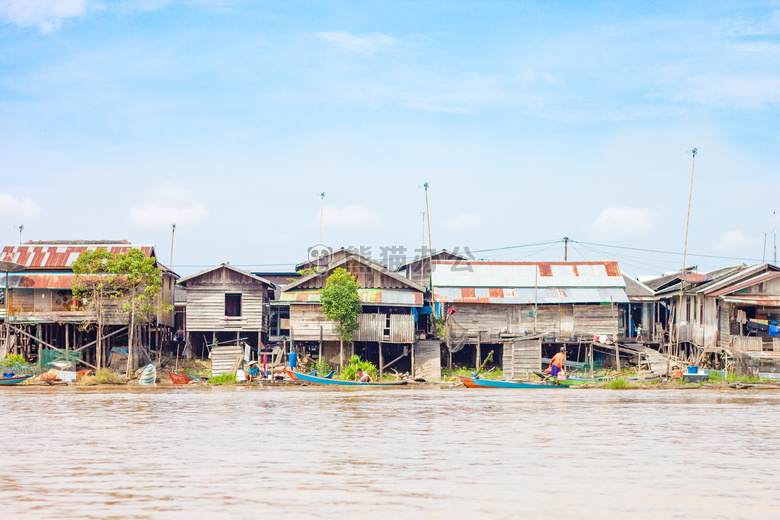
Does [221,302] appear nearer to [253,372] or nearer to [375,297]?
[253,372]

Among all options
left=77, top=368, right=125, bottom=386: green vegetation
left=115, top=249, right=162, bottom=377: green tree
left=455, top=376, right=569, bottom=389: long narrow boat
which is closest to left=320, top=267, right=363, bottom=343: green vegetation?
left=455, top=376, right=569, bottom=389: long narrow boat

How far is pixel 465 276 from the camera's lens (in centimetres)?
3972

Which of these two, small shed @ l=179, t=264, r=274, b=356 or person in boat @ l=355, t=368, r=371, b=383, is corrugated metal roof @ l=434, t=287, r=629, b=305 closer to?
person in boat @ l=355, t=368, r=371, b=383

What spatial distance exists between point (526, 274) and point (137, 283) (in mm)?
19394

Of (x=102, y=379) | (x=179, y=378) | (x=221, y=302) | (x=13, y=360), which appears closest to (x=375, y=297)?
(x=221, y=302)

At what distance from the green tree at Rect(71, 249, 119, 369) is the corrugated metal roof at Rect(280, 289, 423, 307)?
26.1 ft

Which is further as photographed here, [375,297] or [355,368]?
[375,297]

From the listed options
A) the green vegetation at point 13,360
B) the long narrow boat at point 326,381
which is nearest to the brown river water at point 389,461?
the long narrow boat at point 326,381

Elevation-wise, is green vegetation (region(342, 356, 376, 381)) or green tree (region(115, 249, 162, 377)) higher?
green tree (region(115, 249, 162, 377))

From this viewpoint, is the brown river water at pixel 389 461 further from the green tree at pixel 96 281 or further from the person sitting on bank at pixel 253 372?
the green tree at pixel 96 281

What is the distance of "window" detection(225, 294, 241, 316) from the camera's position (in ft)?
125

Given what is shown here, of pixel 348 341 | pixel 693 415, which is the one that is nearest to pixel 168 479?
pixel 693 415

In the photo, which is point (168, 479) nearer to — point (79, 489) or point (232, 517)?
point (79, 489)

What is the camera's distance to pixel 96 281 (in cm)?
3425
